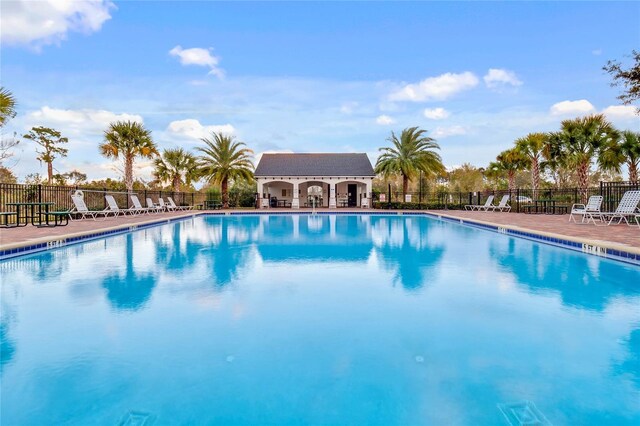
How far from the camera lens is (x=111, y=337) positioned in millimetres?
3328

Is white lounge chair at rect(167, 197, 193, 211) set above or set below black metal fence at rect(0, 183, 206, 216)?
below

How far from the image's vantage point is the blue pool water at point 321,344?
2.19 meters

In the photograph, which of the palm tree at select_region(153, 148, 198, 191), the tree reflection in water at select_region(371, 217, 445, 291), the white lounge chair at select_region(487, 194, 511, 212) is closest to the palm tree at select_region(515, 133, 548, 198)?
the white lounge chair at select_region(487, 194, 511, 212)

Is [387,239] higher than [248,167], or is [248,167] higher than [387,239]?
[248,167]

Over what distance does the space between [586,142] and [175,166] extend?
27.2 meters

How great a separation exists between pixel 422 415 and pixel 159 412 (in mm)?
1552

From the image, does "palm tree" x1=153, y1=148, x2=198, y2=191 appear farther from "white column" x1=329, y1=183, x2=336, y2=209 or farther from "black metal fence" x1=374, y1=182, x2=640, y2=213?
"black metal fence" x1=374, y1=182, x2=640, y2=213

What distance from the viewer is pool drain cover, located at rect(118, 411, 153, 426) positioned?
2023mm

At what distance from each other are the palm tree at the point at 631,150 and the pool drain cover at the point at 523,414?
18790 mm

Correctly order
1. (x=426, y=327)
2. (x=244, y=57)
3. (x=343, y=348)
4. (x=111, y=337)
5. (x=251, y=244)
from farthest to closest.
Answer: (x=244, y=57) → (x=251, y=244) → (x=426, y=327) → (x=111, y=337) → (x=343, y=348)

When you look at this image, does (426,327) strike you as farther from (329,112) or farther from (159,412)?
(329,112)

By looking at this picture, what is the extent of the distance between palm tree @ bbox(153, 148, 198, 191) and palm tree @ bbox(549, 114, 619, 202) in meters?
24.6

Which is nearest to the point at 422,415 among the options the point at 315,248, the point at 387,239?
the point at 315,248

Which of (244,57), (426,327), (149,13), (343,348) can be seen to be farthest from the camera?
(244,57)
